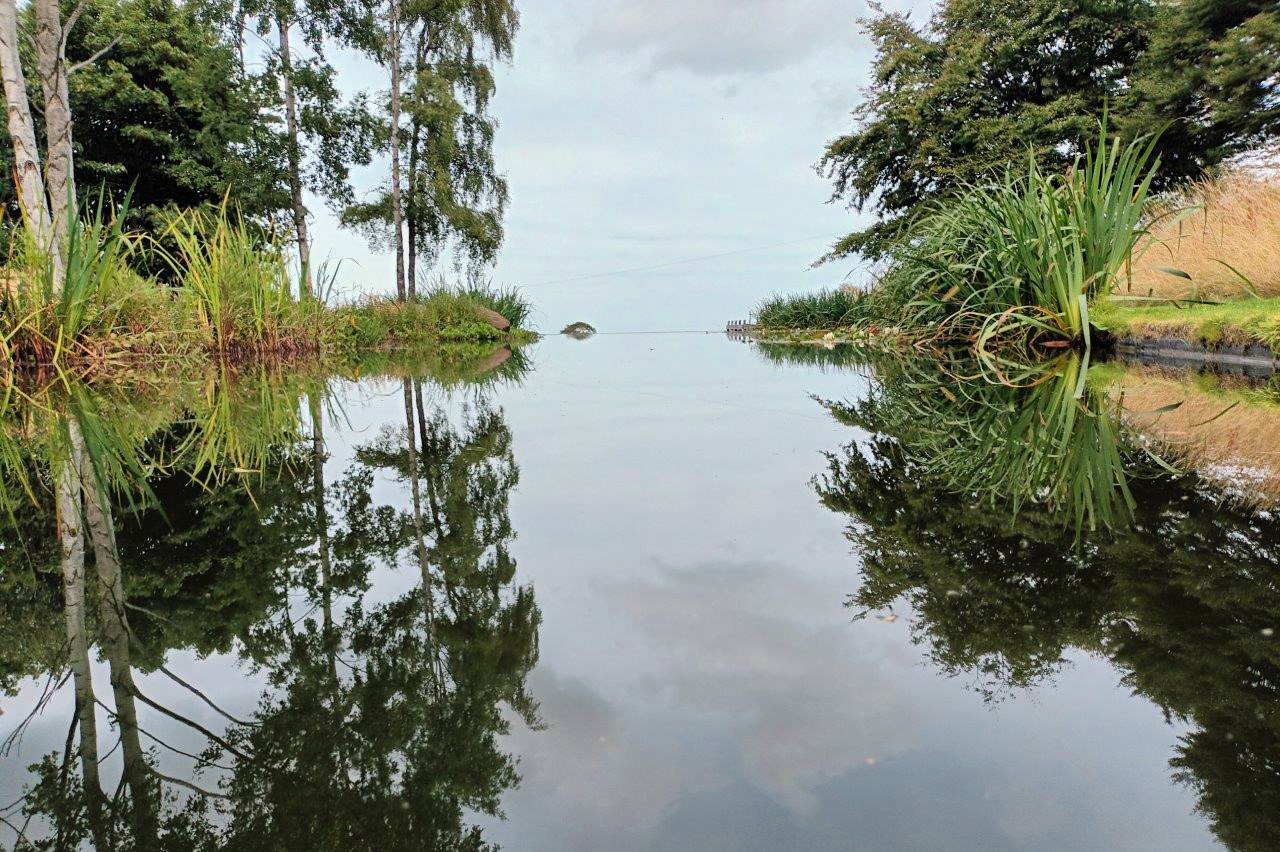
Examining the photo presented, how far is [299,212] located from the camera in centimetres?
1480

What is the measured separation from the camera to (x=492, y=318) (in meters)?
15.1

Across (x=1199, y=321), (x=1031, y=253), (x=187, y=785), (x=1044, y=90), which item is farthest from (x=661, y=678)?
(x=1044, y=90)

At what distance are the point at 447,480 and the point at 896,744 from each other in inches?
78.1

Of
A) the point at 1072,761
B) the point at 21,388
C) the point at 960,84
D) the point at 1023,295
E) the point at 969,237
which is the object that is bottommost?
the point at 1072,761

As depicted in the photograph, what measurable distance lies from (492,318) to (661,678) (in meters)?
14.5

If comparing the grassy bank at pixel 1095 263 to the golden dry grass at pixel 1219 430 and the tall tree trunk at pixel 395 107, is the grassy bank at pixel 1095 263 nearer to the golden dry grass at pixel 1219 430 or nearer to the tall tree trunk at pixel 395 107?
the golden dry grass at pixel 1219 430

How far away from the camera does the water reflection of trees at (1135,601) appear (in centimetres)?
92

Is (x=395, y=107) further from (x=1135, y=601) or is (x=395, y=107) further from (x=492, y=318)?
(x=1135, y=601)

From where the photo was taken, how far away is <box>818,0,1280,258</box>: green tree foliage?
13.5 meters

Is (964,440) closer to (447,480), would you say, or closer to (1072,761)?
(447,480)

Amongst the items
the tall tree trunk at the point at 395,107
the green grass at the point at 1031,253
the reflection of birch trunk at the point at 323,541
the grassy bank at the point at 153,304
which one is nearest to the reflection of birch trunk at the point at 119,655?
the reflection of birch trunk at the point at 323,541

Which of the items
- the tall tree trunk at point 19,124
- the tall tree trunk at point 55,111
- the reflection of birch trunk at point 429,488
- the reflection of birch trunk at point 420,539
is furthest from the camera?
the tall tree trunk at point 55,111

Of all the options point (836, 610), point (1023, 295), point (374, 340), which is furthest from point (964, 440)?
point (374, 340)

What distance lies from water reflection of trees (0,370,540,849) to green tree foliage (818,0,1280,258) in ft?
44.2
